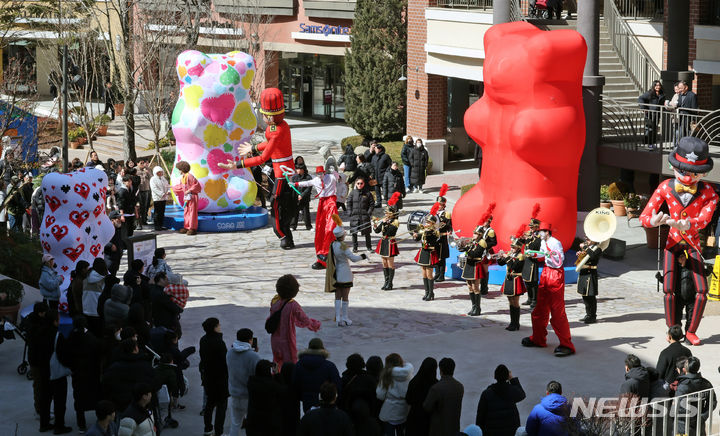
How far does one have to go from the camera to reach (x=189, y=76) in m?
23.7

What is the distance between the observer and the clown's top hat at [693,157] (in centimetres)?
1589

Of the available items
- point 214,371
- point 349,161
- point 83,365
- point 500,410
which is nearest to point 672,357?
point 500,410

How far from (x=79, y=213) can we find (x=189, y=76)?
24.1ft

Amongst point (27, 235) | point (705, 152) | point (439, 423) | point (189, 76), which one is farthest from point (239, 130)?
point (439, 423)

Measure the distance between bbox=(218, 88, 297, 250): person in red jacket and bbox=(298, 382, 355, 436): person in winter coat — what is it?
12.3m

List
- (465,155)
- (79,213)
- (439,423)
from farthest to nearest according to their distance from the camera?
1. (465,155)
2. (79,213)
3. (439,423)

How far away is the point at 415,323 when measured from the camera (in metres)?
17.1

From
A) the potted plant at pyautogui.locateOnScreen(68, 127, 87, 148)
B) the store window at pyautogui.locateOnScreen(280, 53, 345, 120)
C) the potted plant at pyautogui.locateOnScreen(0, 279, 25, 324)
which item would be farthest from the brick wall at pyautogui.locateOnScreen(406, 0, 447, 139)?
the potted plant at pyautogui.locateOnScreen(0, 279, 25, 324)

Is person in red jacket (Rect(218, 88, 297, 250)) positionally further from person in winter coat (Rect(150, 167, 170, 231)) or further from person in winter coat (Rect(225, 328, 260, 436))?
person in winter coat (Rect(225, 328, 260, 436))

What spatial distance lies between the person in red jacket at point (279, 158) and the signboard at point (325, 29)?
18.5m

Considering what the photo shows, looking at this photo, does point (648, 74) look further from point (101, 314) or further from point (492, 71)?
point (101, 314)

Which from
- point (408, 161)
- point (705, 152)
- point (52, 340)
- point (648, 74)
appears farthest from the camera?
point (408, 161)

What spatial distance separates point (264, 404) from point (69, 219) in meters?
7.31

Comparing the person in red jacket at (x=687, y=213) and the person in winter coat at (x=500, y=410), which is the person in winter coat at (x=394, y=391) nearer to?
the person in winter coat at (x=500, y=410)
